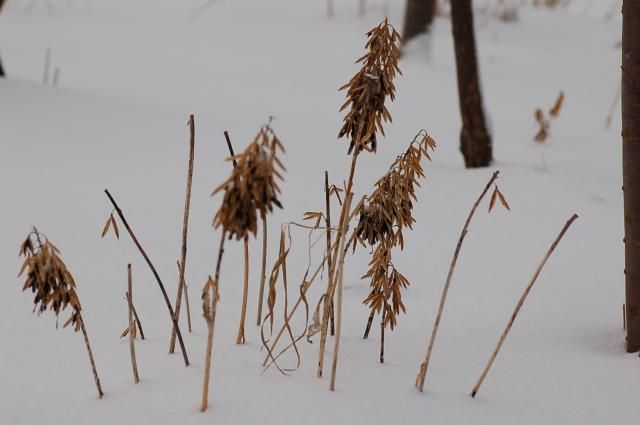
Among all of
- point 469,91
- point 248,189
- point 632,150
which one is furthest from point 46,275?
point 469,91

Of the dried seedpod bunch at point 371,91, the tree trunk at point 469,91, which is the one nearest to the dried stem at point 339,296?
the dried seedpod bunch at point 371,91

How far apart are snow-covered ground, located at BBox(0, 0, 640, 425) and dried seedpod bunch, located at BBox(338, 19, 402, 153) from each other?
56 cm

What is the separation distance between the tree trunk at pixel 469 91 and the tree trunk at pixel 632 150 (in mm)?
1695

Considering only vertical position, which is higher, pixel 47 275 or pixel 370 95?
Result: pixel 370 95

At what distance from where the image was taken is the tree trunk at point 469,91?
3.46 metres

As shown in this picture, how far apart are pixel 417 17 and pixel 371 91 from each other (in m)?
4.69

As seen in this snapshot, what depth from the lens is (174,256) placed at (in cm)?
251

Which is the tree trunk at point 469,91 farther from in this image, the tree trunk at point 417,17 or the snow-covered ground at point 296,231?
the tree trunk at point 417,17

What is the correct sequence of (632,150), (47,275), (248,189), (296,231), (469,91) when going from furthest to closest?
(469,91) → (296,231) → (632,150) → (47,275) → (248,189)

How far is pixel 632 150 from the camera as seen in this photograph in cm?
177

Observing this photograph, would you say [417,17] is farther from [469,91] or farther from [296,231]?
→ [296,231]

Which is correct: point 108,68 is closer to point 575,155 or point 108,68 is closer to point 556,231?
point 575,155

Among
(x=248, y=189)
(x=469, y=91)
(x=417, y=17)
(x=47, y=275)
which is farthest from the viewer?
(x=417, y=17)

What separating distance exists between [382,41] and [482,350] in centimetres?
87
